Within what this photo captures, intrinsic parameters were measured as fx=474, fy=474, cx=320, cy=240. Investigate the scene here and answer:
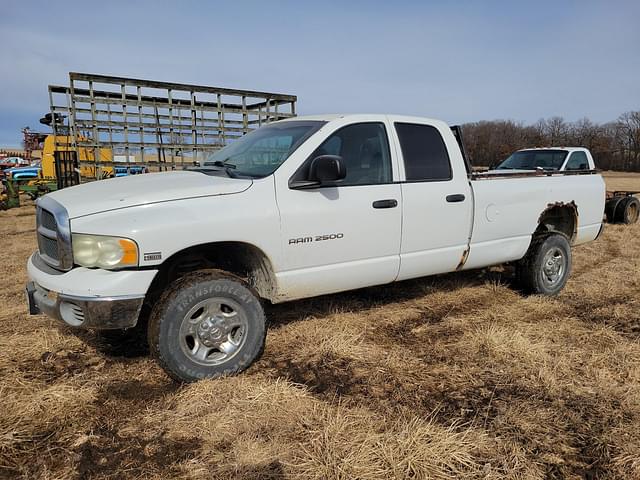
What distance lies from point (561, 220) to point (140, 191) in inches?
195

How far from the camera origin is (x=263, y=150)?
406cm

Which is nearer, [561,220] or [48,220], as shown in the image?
[48,220]

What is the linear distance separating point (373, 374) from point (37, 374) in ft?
8.02

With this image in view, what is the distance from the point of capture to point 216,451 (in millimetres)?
2559

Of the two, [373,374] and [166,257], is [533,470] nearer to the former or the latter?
[373,374]

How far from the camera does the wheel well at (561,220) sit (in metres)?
5.43

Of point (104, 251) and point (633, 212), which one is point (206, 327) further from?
point (633, 212)

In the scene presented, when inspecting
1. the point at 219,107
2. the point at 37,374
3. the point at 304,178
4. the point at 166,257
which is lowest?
the point at 37,374

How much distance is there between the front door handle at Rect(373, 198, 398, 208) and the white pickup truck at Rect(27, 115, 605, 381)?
1 centimetres


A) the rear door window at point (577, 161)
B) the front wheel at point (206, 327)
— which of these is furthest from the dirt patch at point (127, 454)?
the rear door window at point (577, 161)

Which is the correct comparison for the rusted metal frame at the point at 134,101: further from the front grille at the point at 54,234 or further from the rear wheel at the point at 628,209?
the rear wheel at the point at 628,209

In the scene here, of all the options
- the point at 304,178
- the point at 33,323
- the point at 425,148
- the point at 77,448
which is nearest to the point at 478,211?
the point at 425,148

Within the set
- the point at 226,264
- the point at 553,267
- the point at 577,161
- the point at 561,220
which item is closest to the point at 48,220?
the point at 226,264

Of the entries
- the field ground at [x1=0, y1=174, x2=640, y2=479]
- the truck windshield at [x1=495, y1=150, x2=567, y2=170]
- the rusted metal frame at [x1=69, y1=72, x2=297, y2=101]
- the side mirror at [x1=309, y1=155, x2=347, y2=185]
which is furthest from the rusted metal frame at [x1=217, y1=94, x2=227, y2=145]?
the side mirror at [x1=309, y1=155, x2=347, y2=185]
